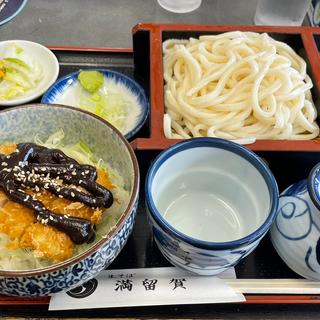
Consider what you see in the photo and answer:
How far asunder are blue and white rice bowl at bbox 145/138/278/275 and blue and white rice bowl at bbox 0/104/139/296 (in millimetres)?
85

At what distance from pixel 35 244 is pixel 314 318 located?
0.79 meters

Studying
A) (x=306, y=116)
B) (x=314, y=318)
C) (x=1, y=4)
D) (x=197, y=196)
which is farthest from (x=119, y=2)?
(x=314, y=318)

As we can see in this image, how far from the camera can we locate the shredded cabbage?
170cm

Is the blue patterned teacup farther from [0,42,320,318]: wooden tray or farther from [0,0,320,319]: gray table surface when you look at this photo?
[0,0,320,319]: gray table surface

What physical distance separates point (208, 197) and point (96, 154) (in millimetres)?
386

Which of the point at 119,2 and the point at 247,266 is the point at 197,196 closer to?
the point at 247,266

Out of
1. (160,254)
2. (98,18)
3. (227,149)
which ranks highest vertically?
(227,149)

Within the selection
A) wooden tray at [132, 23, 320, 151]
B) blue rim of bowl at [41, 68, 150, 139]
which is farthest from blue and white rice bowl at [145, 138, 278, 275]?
blue rim of bowl at [41, 68, 150, 139]

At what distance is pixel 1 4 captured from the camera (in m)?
2.32

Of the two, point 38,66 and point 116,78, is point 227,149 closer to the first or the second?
point 116,78

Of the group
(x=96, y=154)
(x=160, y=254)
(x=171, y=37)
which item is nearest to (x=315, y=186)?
(x=160, y=254)

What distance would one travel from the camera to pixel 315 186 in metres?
1.09

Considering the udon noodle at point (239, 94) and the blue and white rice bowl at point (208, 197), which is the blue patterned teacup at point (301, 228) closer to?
the blue and white rice bowl at point (208, 197)

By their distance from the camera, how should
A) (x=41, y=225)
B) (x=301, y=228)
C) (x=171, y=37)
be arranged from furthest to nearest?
(x=171, y=37)
(x=301, y=228)
(x=41, y=225)
